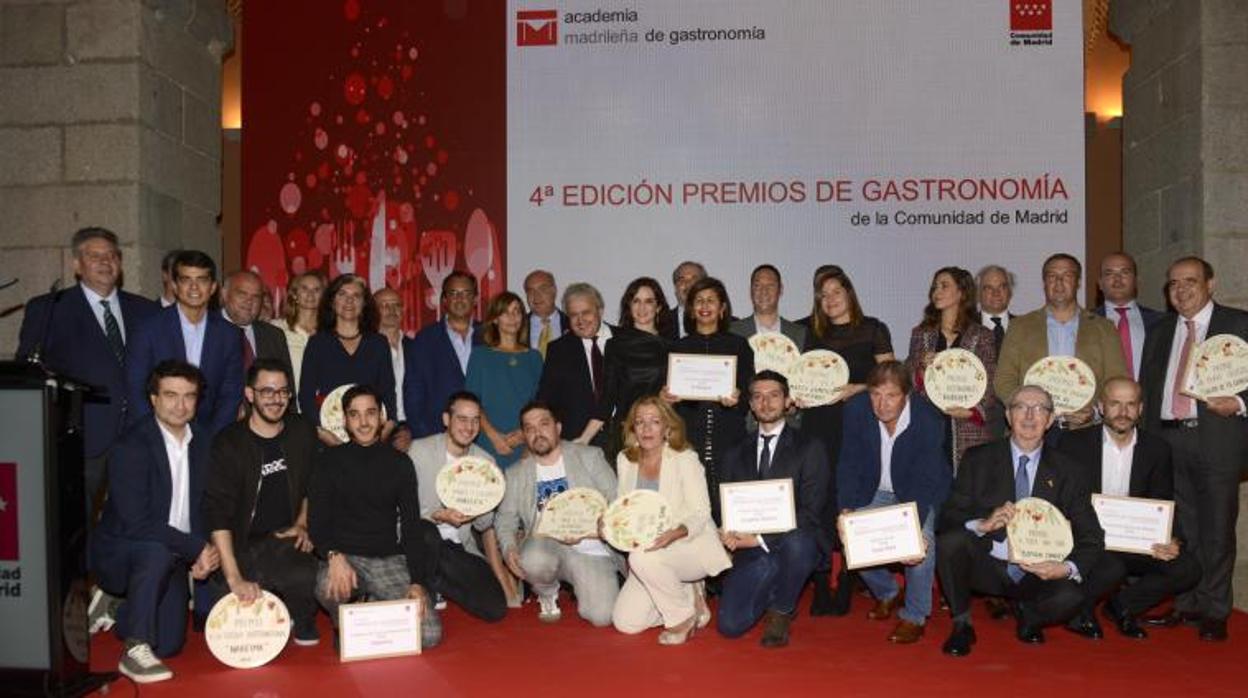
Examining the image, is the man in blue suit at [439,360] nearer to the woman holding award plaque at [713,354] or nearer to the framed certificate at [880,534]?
the woman holding award plaque at [713,354]

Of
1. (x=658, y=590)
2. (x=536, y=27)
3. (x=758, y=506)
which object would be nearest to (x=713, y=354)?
(x=758, y=506)

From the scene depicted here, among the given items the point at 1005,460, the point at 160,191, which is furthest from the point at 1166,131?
the point at 160,191

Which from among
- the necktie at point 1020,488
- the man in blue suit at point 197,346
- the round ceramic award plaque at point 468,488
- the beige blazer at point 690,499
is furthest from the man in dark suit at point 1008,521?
the man in blue suit at point 197,346

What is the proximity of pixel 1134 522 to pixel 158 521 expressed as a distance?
14.0 feet

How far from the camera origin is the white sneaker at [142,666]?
450 cm

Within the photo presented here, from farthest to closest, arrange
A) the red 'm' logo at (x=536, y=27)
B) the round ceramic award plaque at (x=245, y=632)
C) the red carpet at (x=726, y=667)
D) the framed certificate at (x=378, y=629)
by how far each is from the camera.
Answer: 1. the red 'm' logo at (x=536, y=27)
2. the framed certificate at (x=378, y=629)
3. the round ceramic award plaque at (x=245, y=632)
4. the red carpet at (x=726, y=667)

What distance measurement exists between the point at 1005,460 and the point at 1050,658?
907 millimetres

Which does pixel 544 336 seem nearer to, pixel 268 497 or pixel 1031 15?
pixel 268 497

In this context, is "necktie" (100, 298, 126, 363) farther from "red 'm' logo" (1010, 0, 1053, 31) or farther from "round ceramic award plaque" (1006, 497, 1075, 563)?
"red 'm' logo" (1010, 0, 1053, 31)

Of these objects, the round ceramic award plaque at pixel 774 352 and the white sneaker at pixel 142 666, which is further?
the round ceramic award plaque at pixel 774 352

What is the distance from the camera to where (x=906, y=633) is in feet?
16.8

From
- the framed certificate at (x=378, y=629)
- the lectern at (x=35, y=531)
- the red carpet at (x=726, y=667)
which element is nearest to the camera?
the lectern at (x=35, y=531)

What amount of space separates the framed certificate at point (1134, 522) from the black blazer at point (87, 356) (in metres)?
4.57

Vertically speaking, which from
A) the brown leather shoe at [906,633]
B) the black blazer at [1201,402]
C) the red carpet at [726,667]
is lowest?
the red carpet at [726,667]
